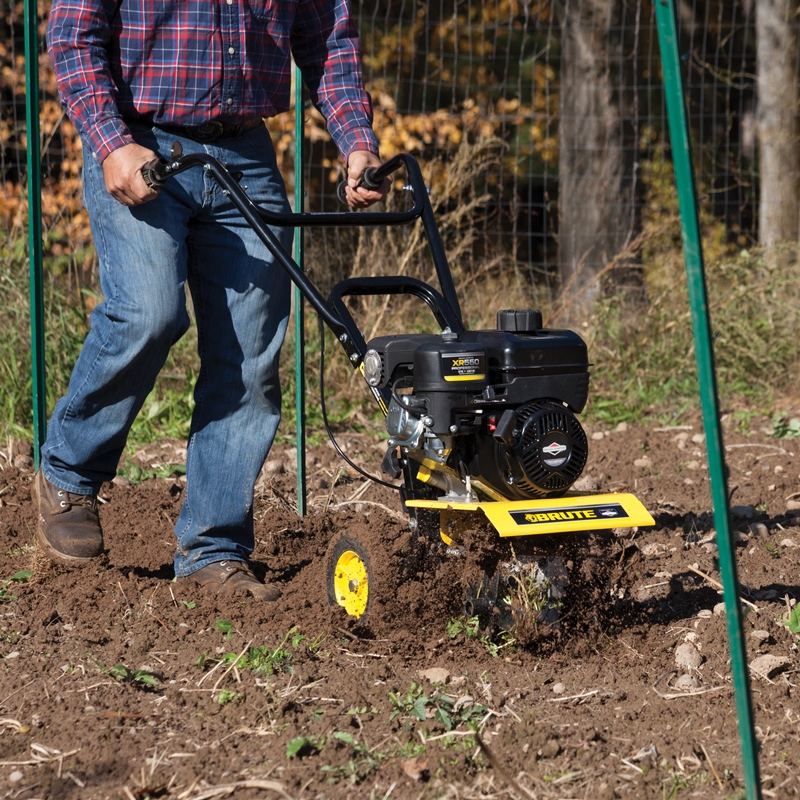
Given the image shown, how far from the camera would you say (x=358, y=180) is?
335 cm

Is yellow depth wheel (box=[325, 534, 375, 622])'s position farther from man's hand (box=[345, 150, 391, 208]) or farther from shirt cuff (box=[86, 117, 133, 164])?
shirt cuff (box=[86, 117, 133, 164])

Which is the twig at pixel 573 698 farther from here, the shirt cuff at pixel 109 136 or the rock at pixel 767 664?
the shirt cuff at pixel 109 136

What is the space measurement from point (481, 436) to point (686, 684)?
0.74 meters

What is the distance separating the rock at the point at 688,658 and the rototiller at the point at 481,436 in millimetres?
309

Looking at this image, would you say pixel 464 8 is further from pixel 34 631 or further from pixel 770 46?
pixel 34 631

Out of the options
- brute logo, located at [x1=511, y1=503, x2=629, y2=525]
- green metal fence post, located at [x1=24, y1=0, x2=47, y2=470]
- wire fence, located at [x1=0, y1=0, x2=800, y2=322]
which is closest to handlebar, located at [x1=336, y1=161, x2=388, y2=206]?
brute logo, located at [x1=511, y1=503, x2=629, y2=525]

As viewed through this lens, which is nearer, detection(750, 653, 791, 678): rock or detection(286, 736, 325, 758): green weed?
detection(286, 736, 325, 758): green weed

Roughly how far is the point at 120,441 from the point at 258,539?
72 centimetres

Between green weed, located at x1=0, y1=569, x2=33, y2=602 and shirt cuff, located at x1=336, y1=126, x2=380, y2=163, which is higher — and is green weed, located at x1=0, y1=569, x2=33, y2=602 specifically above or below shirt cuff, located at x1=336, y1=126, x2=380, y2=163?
below

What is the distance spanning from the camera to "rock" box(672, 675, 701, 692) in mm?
2635

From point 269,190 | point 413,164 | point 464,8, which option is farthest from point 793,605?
point 464,8

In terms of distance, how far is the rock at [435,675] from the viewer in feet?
8.82

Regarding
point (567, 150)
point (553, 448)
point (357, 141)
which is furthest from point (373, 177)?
point (567, 150)

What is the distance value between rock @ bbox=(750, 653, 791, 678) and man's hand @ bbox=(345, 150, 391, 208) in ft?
5.28
